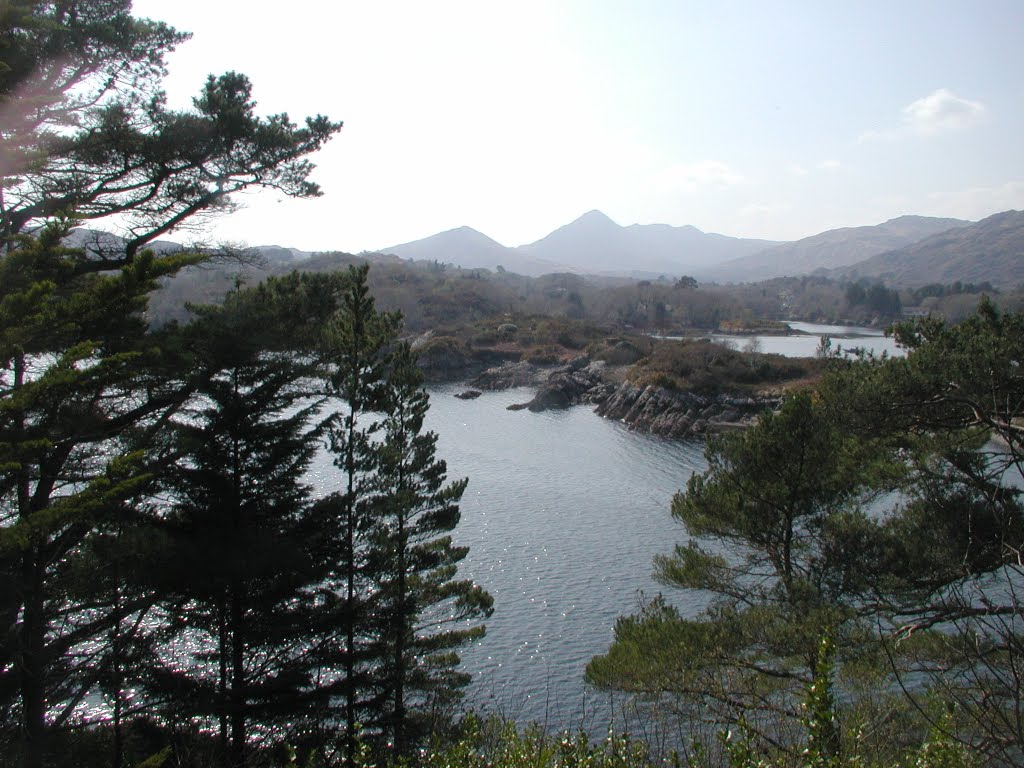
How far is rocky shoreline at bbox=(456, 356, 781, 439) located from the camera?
119 feet

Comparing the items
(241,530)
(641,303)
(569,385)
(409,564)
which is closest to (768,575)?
(409,564)

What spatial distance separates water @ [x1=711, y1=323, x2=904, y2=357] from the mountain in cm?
6033

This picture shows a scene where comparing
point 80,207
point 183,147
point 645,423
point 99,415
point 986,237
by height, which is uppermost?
point 986,237

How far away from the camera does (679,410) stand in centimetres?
3762

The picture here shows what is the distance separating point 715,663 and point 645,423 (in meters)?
28.9

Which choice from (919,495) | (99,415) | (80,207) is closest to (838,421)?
(919,495)

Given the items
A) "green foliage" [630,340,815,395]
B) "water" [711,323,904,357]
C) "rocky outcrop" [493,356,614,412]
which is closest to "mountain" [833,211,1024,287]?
"water" [711,323,904,357]

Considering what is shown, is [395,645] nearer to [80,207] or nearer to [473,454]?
[80,207]

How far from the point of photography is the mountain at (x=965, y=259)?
5615 inches

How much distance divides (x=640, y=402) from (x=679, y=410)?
2.58 metres

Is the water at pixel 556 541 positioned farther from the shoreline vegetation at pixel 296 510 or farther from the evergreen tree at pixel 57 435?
the evergreen tree at pixel 57 435

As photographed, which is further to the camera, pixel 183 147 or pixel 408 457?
pixel 408 457

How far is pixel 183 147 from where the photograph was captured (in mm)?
8508

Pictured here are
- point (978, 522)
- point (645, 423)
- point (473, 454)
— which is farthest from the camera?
point (645, 423)
